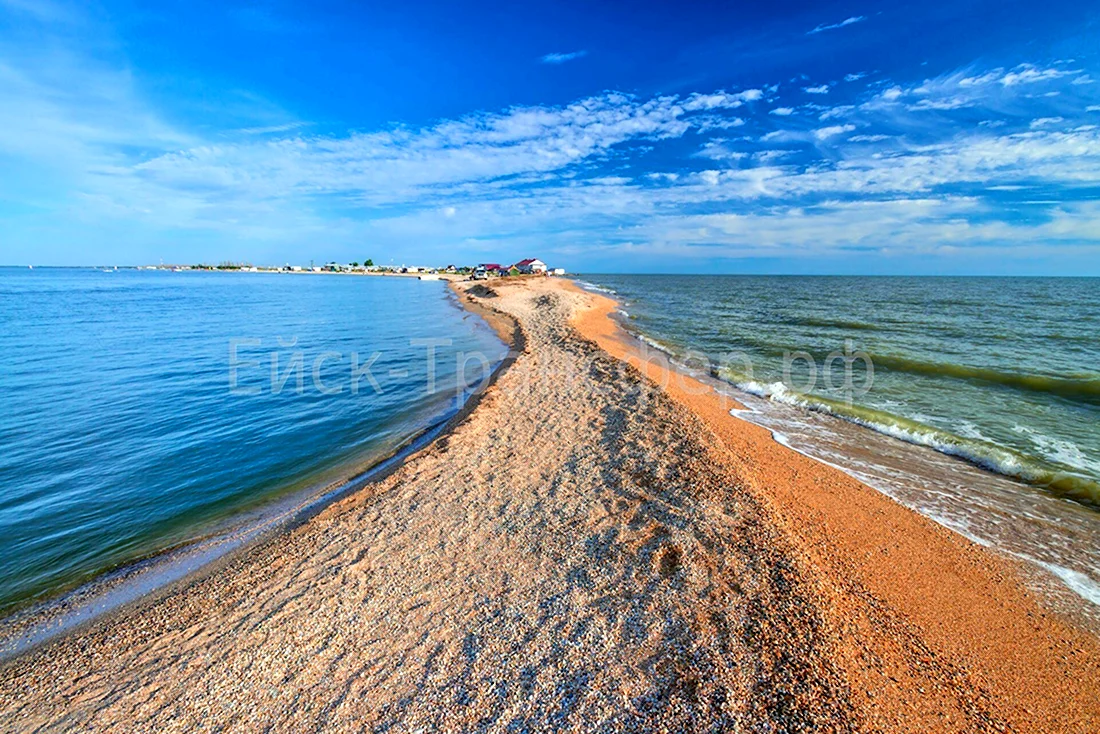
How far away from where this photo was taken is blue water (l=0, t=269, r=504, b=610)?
21.7ft

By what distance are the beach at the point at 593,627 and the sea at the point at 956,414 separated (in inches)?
45.2

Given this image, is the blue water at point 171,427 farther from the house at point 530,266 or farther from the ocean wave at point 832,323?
the house at point 530,266

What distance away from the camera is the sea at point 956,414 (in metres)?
6.54

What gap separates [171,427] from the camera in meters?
10.4

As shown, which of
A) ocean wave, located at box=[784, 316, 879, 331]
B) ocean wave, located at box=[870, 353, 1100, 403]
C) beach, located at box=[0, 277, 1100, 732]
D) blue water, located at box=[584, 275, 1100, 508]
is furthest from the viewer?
ocean wave, located at box=[784, 316, 879, 331]

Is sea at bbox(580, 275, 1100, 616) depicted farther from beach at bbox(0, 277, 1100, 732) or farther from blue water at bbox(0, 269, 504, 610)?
blue water at bbox(0, 269, 504, 610)

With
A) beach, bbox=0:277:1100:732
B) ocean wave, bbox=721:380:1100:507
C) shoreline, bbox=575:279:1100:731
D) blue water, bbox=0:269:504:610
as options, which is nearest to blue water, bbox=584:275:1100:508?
ocean wave, bbox=721:380:1100:507

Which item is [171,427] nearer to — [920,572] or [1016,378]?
[920,572]

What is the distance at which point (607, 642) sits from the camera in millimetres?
4055

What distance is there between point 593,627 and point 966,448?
9412 mm

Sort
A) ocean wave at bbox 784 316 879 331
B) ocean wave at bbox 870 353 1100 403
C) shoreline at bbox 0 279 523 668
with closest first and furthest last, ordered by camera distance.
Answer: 1. shoreline at bbox 0 279 523 668
2. ocean wave at bbox 870 353 1100 403
3. ocean wave at bbox 784 316 879 331

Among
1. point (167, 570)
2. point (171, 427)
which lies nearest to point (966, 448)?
point (167, 570)

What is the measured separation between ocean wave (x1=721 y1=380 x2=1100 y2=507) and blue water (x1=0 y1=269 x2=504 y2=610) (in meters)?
10.3

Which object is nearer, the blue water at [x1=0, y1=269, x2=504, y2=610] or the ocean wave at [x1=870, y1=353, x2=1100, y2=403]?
the blue water at [x1=0, y1=269, x2=504, y2=610]
